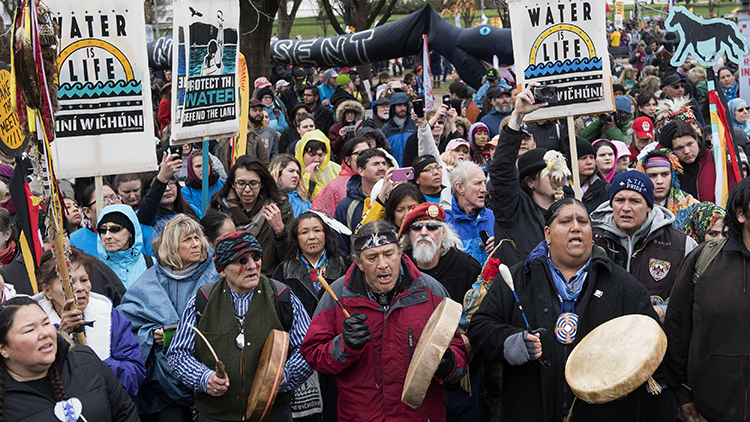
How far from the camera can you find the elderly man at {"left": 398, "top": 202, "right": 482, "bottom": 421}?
456 cm

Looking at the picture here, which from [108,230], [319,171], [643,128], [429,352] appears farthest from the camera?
Answer: [643,128]

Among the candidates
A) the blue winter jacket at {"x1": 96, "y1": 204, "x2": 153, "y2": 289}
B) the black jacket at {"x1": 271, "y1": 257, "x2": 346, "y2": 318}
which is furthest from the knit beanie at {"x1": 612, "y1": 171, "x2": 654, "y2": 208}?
the blue winter jacket at {"x1": 96, "y1": 204, "x2": 153, "y2": 289}

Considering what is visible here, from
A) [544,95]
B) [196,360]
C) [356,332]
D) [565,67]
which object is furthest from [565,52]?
[196,360]

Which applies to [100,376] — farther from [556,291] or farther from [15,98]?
[556,291]

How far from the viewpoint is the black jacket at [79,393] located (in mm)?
3184

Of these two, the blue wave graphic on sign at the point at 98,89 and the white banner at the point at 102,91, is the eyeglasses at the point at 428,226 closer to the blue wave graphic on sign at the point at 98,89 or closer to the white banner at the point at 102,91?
the white banner at the point at 102,91

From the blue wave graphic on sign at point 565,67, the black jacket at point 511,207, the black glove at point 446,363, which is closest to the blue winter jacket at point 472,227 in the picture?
the black jacket at point 511,207

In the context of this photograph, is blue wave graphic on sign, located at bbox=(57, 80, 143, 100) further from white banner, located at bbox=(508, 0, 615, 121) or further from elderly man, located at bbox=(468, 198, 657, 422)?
elderly man, located at bbox=(468, 198, 657, 422)

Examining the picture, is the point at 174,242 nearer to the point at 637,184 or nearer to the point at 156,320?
the point at 156,320

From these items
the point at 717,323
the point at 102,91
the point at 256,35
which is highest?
the point at 256,35

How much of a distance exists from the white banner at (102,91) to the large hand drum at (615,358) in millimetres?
3757

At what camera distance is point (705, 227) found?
16.4ft

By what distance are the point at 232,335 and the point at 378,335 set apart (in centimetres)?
86

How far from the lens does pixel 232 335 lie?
4.11 m
